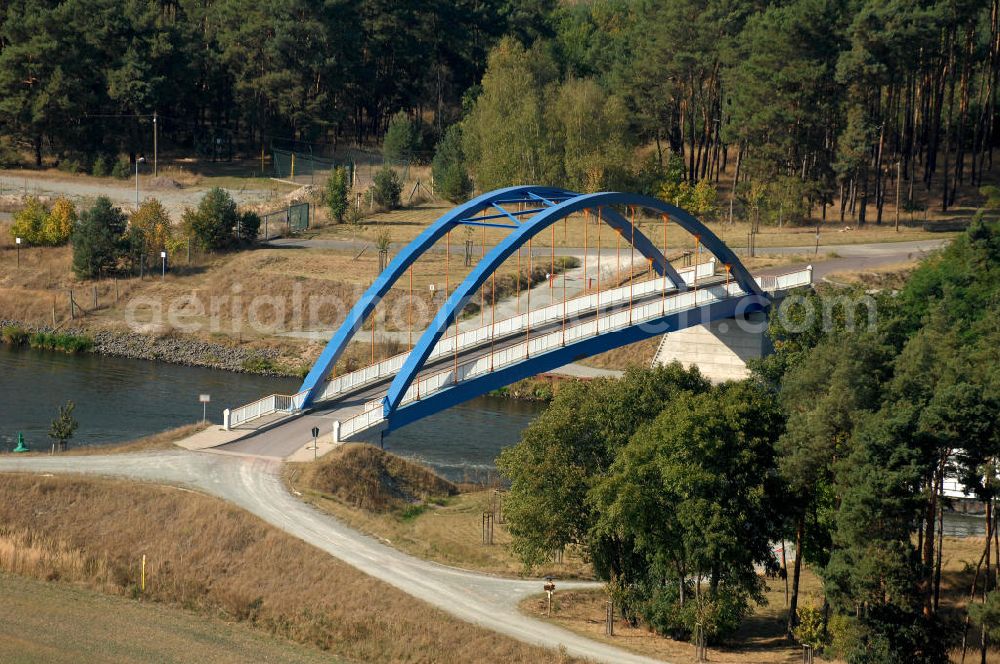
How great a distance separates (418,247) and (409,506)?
416 inches

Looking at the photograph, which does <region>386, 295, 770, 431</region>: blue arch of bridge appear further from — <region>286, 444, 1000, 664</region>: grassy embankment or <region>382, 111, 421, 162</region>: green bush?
<region>382, 111, 421, 162</region>: green bush

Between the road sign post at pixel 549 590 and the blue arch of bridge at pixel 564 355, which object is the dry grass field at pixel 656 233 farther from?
the road sign post at pixel 549 590

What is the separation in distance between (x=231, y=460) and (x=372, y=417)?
4648mm

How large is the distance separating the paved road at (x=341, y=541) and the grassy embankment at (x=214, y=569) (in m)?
0.55

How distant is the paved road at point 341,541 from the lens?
3133 centimetres

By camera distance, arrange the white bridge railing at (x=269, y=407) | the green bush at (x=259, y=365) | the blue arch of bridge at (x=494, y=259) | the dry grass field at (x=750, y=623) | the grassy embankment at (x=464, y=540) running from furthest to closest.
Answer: the green bush at (x=259, y=365) → the white bridge railing at (x=269, y=407) → the blue arch of bridge at (x=494, y=259) → the grassy embankment at (x=464, y=540) → the dry grass field at (x=750, y=623)

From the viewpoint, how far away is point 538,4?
112375 mm

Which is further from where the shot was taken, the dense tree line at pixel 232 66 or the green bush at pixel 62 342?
the dense tree line at pixel 232 66

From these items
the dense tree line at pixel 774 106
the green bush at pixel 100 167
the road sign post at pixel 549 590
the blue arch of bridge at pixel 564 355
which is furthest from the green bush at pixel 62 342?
the road sign post at pixel 549 590

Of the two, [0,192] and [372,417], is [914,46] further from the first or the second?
[0,192]

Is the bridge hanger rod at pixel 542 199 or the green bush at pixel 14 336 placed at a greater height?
the bridge hanger rod at pixel 542 199

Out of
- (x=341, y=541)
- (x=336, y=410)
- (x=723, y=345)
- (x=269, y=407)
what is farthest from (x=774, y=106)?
(x=341, y=541)

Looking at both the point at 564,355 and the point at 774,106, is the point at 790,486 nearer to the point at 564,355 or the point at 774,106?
the point at 564,355

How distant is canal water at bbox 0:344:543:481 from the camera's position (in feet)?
158
